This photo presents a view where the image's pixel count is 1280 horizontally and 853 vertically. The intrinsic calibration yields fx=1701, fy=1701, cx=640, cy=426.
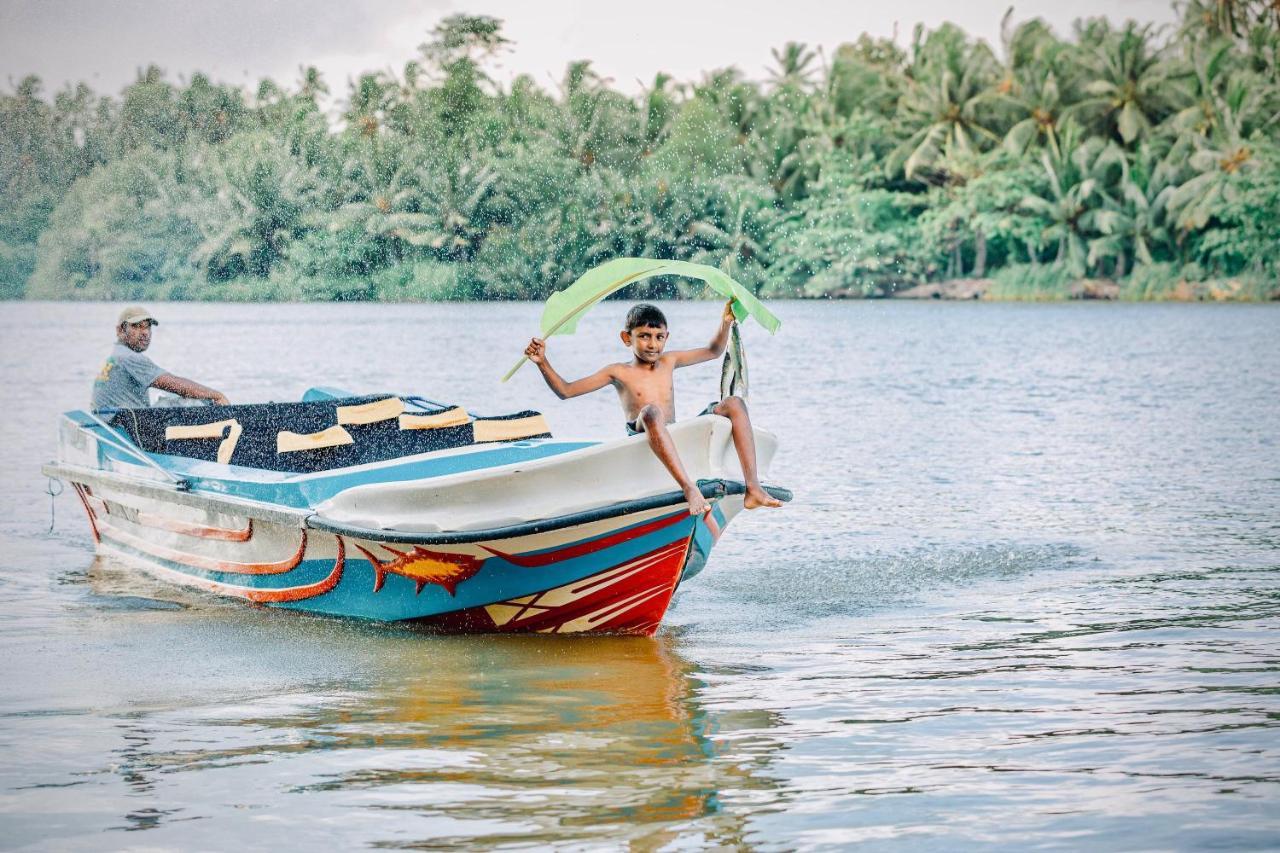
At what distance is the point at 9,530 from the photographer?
40.0 feet

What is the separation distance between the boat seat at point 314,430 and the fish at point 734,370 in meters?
1.84

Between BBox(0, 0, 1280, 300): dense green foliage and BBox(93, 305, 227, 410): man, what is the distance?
145 ft

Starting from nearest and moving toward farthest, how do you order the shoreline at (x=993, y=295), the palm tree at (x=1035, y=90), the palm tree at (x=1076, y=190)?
the palm tree at (x=1076, y=190) < the shoreline at (x=993, y=295) < the palm tree at (x=1035, y=90)

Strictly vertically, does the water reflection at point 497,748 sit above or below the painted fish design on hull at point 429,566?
below

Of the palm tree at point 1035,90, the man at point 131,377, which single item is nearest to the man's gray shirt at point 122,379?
the man at point 131,377

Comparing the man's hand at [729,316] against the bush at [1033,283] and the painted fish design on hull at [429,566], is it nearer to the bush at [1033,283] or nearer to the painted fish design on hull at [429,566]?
the painted fish design on hull at [429,566]

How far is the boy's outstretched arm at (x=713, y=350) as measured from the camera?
7855 mm

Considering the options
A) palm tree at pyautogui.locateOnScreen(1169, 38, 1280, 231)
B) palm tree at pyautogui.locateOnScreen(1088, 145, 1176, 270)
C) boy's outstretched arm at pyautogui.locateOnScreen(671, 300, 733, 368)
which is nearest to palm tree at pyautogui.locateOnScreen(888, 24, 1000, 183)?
palm tree at pyautogui.locateOnScreen(1088, 145, 1176, 270)

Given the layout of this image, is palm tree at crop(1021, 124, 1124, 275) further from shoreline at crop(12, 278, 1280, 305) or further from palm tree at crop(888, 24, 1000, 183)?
palm tree at crop(888, 24, 1000, 183)

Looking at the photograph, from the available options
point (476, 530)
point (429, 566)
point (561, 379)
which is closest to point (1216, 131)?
point (561, 379)

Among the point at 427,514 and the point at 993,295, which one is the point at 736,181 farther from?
the point at 427,514

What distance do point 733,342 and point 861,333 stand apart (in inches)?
1311

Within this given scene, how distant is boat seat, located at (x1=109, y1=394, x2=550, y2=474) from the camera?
937 cm

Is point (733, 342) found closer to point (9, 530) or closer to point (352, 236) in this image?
point (9, 530)
